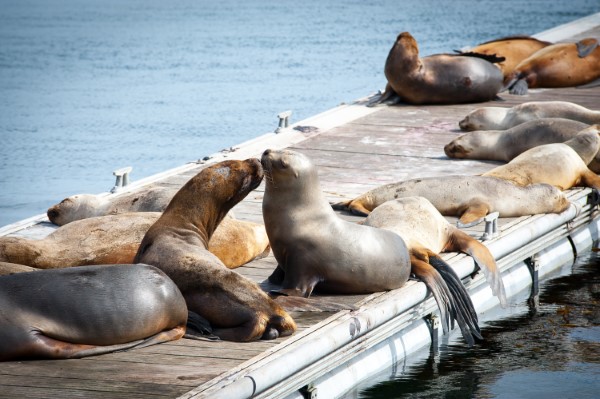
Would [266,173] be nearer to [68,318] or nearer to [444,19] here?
[68,318]

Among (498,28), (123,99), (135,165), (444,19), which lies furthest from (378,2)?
(135,165)

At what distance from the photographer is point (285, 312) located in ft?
15.6

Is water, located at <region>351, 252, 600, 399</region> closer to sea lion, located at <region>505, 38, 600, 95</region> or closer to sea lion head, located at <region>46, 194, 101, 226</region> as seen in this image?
sea lion head, located at <region>46, 194, 101, 226</region>

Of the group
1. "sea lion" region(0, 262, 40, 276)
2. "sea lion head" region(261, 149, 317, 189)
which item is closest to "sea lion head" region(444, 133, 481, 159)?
"sea lion head" region(261, 149, 317, 189)

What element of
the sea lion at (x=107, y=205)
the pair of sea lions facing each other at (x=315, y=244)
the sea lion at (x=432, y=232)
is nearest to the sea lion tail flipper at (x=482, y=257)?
the sea lion at (x=432, y=232)

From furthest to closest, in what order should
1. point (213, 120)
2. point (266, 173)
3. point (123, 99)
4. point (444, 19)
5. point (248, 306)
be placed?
1. point (444, 19)
2. point (123, 99)
3. point (213, 120)
4. point (266, 173)
5. point (248, 306)

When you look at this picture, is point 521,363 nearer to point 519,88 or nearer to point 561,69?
point 519,88

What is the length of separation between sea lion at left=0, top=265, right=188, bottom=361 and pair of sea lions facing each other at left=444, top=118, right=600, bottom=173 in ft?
13.8

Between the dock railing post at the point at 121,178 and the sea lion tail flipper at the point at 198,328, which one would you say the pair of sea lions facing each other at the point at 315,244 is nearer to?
the sea lion tail flipper at the point at 198,328

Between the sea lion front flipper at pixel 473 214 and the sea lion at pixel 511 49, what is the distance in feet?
17.4

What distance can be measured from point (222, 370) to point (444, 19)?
25191mm

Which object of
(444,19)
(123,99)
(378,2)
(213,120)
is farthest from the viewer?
(378,2)

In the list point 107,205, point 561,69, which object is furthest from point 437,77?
point 107,205

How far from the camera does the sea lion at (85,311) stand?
4.30m
